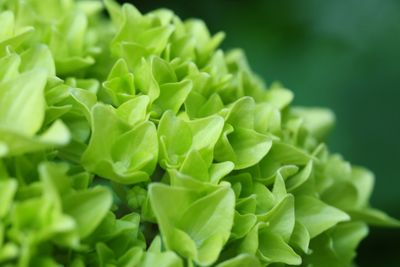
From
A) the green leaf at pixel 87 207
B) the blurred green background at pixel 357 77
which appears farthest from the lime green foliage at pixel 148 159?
the blurred green background at pixel 357 77

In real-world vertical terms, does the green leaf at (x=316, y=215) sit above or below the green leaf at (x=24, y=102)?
below

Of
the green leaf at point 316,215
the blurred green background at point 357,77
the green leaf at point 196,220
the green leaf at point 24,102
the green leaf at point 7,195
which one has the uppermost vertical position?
the green leaf at point 24,102

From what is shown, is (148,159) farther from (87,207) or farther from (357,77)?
(357,77)

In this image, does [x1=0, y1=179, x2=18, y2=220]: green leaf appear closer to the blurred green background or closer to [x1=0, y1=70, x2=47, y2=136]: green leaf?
[x1=0, y1=70, x2=47, y2=136]: green leaf

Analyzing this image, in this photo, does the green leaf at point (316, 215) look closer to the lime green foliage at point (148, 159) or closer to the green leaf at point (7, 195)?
the lime green foliage at point (148, 159)

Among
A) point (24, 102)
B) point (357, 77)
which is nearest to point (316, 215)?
point (24, 102)

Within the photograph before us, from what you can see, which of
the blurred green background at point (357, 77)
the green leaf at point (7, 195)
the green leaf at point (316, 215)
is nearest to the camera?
the green leaf at point (7, 195)

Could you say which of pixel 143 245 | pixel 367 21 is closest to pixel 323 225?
pixel 143 245
